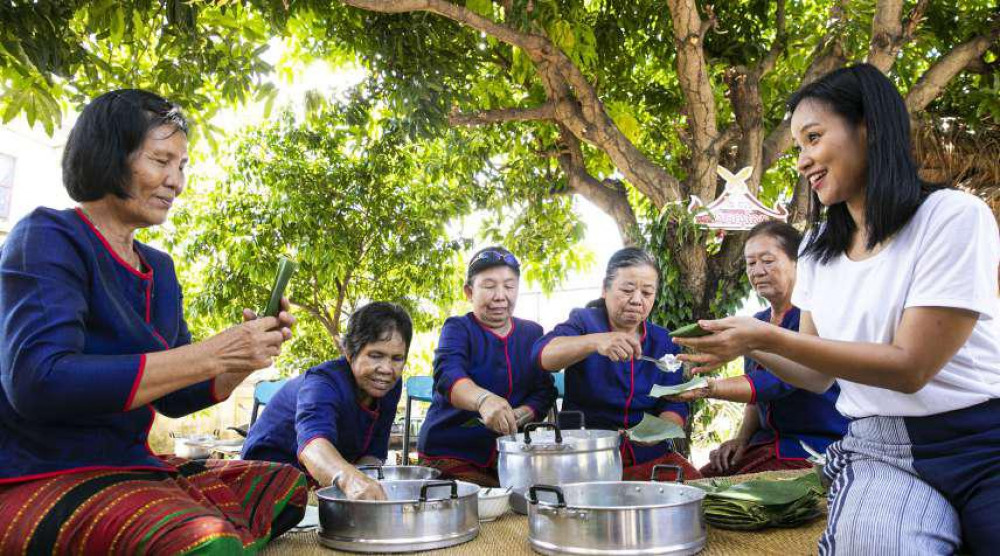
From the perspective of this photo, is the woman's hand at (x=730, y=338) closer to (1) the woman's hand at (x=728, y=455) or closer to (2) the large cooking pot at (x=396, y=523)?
(2) the large cooking pot at (x=396, y=523)

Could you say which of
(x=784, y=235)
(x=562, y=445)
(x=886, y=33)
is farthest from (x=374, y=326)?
(x=886, y=33)

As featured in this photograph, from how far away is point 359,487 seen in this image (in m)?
1.93

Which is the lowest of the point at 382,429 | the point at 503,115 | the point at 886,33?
the point at 382,429

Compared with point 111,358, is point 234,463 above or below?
below

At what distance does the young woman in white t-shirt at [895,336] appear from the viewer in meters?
1.50

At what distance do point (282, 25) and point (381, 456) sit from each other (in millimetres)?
2418

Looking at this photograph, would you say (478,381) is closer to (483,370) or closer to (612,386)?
(483,370)

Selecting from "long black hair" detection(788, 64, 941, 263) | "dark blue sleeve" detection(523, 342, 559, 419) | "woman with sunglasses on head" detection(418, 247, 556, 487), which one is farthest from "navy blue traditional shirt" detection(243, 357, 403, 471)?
"long black hair" detection(788, 64, 941, 263)

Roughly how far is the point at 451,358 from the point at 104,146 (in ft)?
5.71

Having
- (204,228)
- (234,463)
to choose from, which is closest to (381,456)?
(234,463)

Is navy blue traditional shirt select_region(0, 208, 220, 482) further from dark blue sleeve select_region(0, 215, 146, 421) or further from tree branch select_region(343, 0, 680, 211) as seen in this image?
tree branch select_region(343, 0, 680, 211)

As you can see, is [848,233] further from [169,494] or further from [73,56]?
[73,56]

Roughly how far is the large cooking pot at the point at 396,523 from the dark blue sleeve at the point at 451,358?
3.55ft

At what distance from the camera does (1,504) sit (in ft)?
4.62
